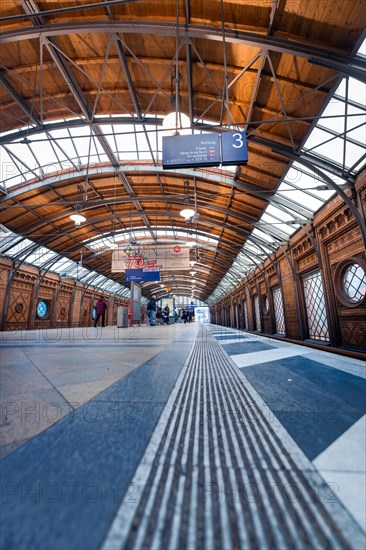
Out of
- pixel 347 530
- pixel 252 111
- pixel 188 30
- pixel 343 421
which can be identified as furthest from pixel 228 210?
pixel 347 530

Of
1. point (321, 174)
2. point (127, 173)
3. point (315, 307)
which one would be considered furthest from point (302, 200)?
point (127, 173)

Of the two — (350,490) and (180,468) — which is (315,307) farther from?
(180,468)

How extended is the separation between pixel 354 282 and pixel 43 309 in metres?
25.8

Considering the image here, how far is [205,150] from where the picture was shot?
6.20m

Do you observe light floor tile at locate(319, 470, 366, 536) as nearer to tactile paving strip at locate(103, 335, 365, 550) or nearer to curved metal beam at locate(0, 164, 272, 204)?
tactile paving strip at locate(103, 335, 365, 550)

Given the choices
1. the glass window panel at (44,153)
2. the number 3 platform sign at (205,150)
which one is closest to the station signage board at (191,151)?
the number 3 platform sign at (205,150)

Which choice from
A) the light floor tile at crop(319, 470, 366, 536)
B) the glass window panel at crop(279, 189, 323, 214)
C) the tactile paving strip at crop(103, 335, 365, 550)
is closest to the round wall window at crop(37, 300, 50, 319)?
the glass window panel at crop(279, 189, 323, 214)

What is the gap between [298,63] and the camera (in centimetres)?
612

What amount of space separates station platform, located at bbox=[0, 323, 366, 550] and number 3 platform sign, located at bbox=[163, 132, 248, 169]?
564 cm

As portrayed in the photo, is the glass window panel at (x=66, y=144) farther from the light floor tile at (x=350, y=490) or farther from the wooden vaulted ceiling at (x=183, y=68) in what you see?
the light floor tile at (x=350, y=490)

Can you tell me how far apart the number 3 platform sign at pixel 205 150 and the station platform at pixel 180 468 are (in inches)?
222

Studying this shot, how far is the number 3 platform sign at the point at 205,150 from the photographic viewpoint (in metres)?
6.12

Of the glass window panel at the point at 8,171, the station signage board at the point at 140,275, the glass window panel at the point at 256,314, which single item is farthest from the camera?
→ the glass window panel at the point at 256,314

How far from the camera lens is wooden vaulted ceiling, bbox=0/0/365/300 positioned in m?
5.48
